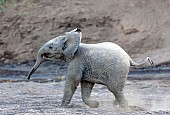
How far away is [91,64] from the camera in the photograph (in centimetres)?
1227

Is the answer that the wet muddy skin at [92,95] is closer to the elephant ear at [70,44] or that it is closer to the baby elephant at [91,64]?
the baby elephant at [91,64]

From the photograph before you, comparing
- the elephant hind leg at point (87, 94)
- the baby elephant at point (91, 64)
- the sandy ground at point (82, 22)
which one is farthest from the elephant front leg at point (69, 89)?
the sandy ground at point (82, 22)

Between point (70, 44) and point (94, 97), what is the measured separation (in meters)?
3.65

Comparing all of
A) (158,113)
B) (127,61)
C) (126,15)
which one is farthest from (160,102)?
(126,15)

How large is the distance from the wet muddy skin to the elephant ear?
982 millimetres

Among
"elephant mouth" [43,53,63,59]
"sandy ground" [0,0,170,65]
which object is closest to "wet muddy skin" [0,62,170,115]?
"elephant mouth" [43,53,63,59]

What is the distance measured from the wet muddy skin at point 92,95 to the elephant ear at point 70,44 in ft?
3.22

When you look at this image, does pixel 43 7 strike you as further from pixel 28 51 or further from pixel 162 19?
pixel 162 19

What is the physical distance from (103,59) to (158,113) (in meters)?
1.73

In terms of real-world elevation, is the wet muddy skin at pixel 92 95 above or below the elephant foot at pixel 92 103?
below

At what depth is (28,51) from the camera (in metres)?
33.2

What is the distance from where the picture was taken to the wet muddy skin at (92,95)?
467 inches

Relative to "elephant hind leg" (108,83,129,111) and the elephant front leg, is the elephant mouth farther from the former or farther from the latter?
"elephant hind leg" (108,83,129,111)

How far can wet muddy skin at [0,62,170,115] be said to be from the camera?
38.9 ft
